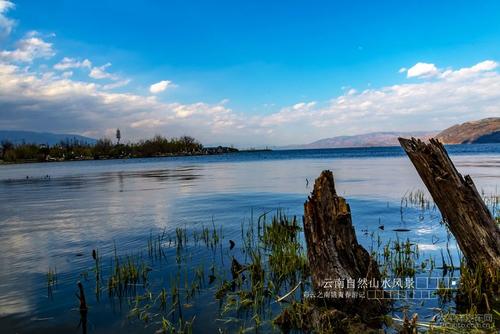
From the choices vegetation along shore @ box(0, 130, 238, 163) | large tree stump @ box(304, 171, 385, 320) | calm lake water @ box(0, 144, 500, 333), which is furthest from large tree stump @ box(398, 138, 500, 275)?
vegetation along shore @ box(0, 130, 238, 163)

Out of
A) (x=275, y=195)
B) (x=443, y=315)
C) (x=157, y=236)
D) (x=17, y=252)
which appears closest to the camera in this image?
(x=443, y=315)

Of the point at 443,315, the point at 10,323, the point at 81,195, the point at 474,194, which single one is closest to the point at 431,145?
the point at 474,194

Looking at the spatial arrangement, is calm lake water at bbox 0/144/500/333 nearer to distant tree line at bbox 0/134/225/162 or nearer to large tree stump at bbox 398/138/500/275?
large tree stump at bbox 398/138/500/275

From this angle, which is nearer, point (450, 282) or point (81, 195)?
point (450, 282)

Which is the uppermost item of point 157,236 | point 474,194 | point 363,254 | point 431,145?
point 431,145

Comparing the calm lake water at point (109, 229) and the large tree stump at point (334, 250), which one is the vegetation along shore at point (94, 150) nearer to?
the calm lake water at point (109, 229)

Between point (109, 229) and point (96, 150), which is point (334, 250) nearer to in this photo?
point (109, 229)

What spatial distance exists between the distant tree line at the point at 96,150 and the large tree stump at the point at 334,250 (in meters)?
144

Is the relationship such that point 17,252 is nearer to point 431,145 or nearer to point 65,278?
point 65,278

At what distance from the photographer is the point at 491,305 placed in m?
7.25

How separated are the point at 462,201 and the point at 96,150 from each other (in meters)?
158

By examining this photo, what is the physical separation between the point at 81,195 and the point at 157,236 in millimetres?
19260

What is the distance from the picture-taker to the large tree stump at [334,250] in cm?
711

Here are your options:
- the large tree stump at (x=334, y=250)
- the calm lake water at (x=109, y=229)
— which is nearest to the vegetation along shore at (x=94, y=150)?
the calm lake water at (x=109, y=229)
